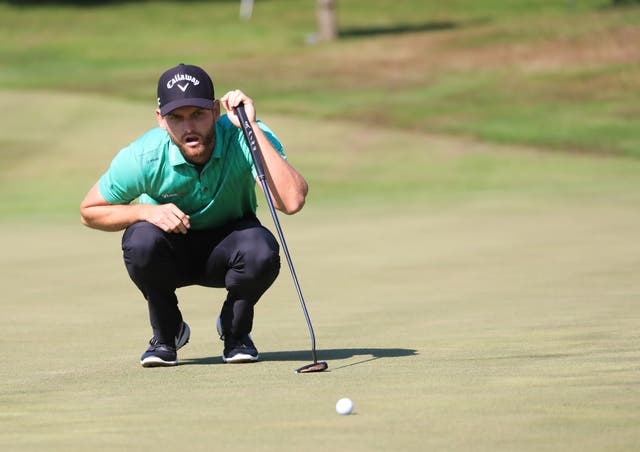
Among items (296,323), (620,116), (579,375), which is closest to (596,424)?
(579,375)

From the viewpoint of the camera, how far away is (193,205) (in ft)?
20.1

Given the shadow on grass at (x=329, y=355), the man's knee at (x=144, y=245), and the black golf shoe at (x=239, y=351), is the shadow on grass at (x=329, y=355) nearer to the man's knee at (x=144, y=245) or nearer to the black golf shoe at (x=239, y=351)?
the black golf shoe at (x=239, y=351)

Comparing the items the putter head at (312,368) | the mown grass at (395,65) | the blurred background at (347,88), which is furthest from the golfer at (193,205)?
the mown grass at (395,65)

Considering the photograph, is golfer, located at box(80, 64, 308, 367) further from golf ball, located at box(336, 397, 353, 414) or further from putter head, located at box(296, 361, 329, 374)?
golf ball, located at box(336, 397, 353, 414)

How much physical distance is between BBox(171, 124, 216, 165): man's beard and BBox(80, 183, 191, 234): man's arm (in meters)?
0.23

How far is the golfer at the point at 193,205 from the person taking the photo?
19.2 ft

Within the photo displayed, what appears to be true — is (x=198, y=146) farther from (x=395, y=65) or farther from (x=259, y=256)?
(x=395, y=65)

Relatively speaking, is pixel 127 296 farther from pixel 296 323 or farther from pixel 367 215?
pixel 367 215

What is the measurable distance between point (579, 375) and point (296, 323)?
2809 millimetres

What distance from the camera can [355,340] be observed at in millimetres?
6934

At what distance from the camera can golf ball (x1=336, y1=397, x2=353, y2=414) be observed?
4.51 metres

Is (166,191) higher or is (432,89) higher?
(166,191)

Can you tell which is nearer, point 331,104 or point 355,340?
point 355,340

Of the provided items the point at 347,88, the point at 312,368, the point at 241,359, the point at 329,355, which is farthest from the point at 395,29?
the point at 312,368
